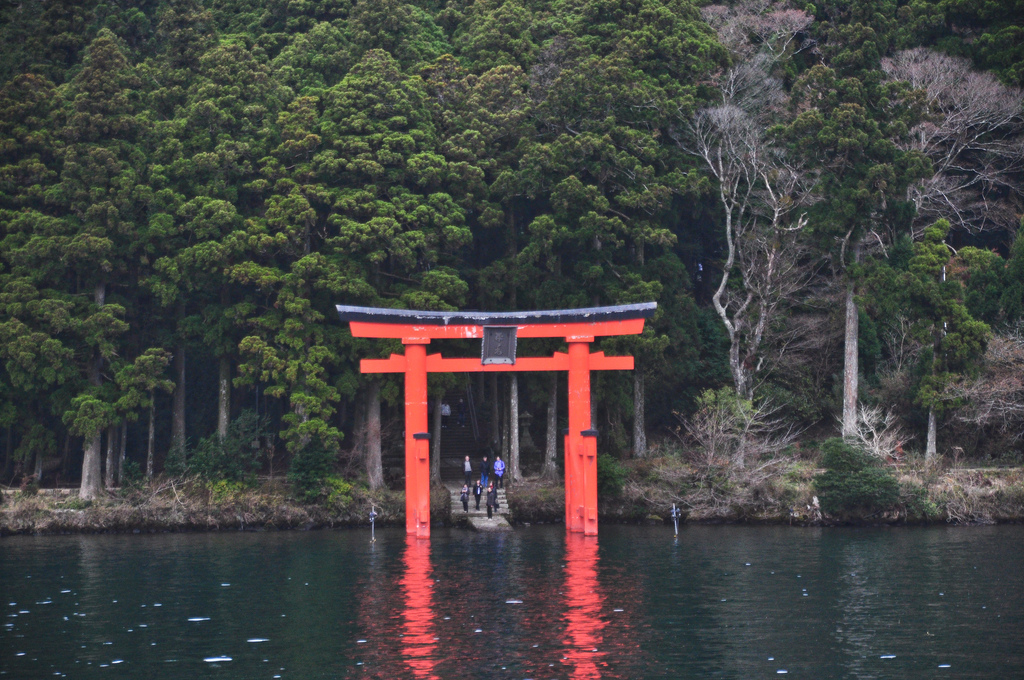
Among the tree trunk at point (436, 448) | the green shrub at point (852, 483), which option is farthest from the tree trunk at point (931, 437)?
the tree trunk at point (436, 448)

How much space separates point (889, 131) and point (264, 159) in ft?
71.2

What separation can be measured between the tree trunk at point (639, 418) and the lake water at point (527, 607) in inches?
273

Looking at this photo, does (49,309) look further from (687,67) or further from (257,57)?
(687,67)

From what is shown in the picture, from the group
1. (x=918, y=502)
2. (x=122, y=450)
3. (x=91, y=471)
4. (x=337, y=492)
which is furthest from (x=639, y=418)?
(x=91, y=471)

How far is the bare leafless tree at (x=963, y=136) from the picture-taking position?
4234cm

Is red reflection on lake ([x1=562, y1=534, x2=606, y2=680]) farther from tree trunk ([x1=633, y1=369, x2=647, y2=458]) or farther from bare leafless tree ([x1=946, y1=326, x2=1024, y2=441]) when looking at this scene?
bare leafless tree ([x1=946, y1=326, x2=1024, y2=441])

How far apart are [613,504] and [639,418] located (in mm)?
4187

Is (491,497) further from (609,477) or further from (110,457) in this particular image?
(110,457)

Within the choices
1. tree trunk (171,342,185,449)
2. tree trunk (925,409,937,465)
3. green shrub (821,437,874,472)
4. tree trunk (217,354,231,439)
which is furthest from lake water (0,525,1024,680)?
tree trunk (171,342,185,449)

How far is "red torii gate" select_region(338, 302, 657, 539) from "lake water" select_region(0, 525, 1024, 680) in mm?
1818

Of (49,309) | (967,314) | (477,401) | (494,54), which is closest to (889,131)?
(967,314)

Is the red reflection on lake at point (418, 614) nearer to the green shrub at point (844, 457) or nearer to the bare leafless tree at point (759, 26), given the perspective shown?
the green shrub at point (844, 457)

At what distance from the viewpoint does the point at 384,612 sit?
22688 mm

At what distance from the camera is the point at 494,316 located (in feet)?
114
